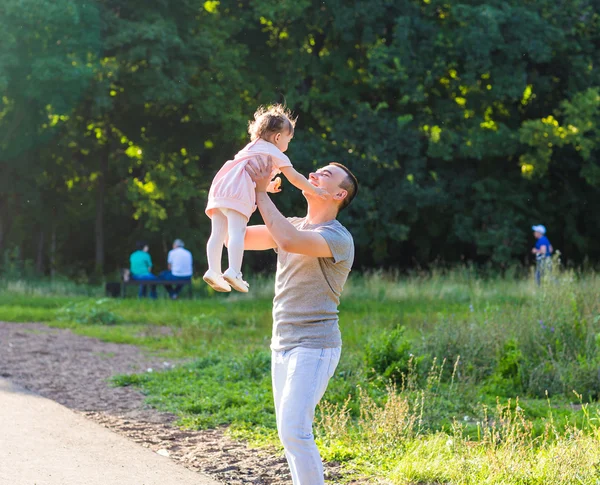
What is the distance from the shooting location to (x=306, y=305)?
4766 millimetres

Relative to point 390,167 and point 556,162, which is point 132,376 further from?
point 556,162

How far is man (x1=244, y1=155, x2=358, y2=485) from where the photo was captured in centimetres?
464

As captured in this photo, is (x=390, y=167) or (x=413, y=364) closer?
(x=413, y=364)

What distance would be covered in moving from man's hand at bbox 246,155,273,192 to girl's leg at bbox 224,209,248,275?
0.19 m

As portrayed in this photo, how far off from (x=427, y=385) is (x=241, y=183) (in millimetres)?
4240

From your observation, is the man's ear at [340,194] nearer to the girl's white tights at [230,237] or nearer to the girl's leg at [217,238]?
the girl's white tights at [230,237]

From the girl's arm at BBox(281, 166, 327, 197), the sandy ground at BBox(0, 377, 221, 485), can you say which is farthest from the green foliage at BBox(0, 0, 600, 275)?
the girl's arm at BBox(281, 166, 327, 197)

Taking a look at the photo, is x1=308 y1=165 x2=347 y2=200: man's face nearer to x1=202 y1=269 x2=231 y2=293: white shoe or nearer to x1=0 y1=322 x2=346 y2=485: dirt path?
x1=202 y1=269 x2=231 y2=293: white shoe

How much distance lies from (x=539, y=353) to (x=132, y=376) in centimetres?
456

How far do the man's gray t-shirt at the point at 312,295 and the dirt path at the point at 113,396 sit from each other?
5.87 feet

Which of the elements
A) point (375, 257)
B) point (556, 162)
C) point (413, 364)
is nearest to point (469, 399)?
point (413, 364)

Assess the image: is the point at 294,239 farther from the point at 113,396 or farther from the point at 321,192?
the point at 113,396

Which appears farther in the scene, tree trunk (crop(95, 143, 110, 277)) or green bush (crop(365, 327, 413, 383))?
tree trunk (crop(95, 143, 110, 277))

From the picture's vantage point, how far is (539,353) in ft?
33.4
